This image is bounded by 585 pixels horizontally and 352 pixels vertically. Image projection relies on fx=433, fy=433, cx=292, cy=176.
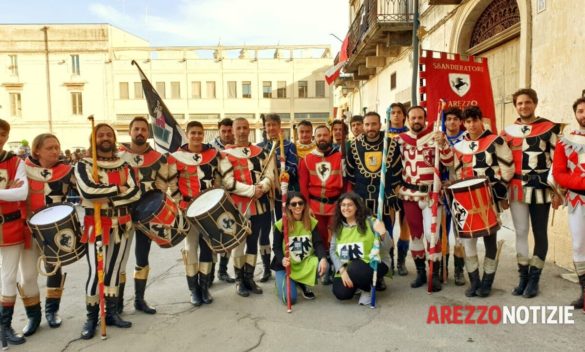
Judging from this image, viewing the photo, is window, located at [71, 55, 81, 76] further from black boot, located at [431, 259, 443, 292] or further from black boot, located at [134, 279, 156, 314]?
black boot, located at [431, 259, 443, 292]

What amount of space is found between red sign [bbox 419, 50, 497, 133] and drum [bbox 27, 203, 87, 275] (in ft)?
14.8

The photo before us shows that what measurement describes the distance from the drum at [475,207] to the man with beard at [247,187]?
1.97 m

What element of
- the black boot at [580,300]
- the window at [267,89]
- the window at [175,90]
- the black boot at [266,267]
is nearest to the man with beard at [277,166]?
the black boot at [266,267]

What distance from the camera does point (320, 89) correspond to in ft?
130

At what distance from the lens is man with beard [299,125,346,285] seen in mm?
4945

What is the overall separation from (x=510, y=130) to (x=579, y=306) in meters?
1.77

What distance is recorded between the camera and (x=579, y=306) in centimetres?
405

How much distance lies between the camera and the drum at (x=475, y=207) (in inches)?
158

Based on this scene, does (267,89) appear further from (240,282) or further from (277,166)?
(240,282)

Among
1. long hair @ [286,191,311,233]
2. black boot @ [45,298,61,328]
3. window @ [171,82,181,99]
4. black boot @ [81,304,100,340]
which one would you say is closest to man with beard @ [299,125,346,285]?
long hair @ [286,191,311,233]

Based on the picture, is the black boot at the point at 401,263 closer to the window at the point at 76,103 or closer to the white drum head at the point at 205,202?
the white drum head at the point at 205,202

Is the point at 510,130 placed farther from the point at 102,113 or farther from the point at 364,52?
the point at 102,113

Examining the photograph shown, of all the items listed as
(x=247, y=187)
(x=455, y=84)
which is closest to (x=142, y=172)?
(x=247, y=187)

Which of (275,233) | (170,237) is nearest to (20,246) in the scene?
(170,237)
